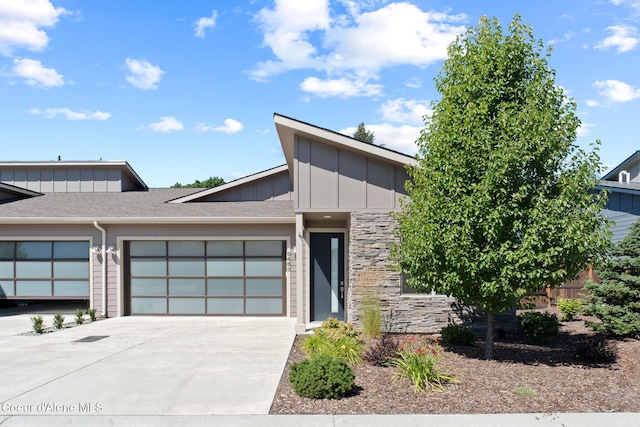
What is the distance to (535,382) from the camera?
22.3 ft

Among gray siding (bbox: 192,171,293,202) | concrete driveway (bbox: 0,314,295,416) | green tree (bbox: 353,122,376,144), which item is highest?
green tree (bbox: 353,122,376,144)

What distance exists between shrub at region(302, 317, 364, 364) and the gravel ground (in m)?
0.26

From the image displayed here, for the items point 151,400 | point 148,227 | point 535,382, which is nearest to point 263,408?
point 151,400

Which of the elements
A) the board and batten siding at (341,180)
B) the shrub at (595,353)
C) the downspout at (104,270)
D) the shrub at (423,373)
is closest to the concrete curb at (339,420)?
the shrub at (423,373)

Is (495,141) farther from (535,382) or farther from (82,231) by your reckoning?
(82,231)

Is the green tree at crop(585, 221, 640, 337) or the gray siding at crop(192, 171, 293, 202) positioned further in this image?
the gray siding at crop(192, 171, 293, 202)

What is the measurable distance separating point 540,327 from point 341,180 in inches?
210

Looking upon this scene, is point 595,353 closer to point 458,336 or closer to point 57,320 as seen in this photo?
point 458,336

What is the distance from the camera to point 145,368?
299 inches

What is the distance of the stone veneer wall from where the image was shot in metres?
10.7

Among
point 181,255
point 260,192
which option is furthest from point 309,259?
point 260,192

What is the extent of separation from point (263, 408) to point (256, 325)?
21.9ft

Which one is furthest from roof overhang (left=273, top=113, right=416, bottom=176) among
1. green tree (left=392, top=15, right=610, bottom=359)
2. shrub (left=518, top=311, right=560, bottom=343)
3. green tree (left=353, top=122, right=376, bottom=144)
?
green tree (left=353, top=122, right=376, bottom=144)

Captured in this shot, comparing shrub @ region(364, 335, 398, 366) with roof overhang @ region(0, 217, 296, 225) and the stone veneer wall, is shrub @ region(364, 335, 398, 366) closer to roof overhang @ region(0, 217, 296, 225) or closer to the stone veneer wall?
the stone veneer wall
